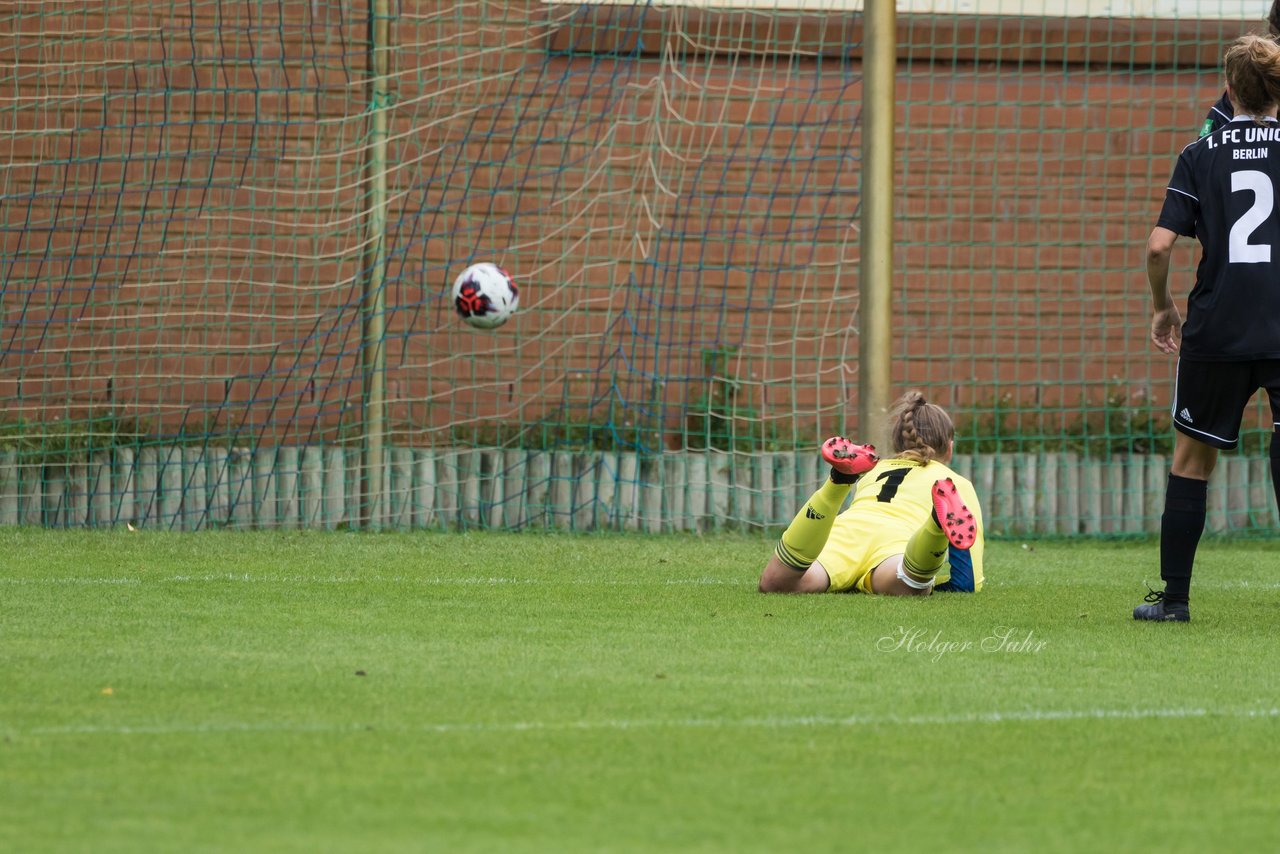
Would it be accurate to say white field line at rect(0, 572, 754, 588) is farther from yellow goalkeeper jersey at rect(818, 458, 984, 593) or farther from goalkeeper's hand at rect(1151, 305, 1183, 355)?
goalkeeper's hand at rect(1151, 305, 1183, 355)

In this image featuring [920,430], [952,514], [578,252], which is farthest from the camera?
[578,252]

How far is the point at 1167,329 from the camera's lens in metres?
5.65

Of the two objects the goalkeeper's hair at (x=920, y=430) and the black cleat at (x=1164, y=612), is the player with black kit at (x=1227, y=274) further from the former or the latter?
the goalkeeper's hair at (x=920, y=430)

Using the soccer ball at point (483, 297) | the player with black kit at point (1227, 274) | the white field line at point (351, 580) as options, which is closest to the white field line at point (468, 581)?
the white field line at point (351, 580)

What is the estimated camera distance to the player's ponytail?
5.32 m

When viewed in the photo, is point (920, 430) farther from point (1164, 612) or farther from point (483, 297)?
point (483, 297)

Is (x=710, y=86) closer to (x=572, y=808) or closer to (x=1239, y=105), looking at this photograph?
(x=1239, y=105)

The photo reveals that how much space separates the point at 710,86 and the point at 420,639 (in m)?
5.98

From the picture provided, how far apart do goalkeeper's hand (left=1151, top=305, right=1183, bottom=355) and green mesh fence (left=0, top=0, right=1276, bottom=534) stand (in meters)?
3.69

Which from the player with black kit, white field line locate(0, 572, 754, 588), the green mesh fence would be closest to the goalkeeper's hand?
the player with black kit

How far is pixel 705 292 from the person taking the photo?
1026 cm

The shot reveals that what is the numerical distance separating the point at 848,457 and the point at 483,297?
269 centimetres

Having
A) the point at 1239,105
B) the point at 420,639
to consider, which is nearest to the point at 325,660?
the point at 420,639

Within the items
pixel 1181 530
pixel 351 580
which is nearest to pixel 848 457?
pixel 1181 530
